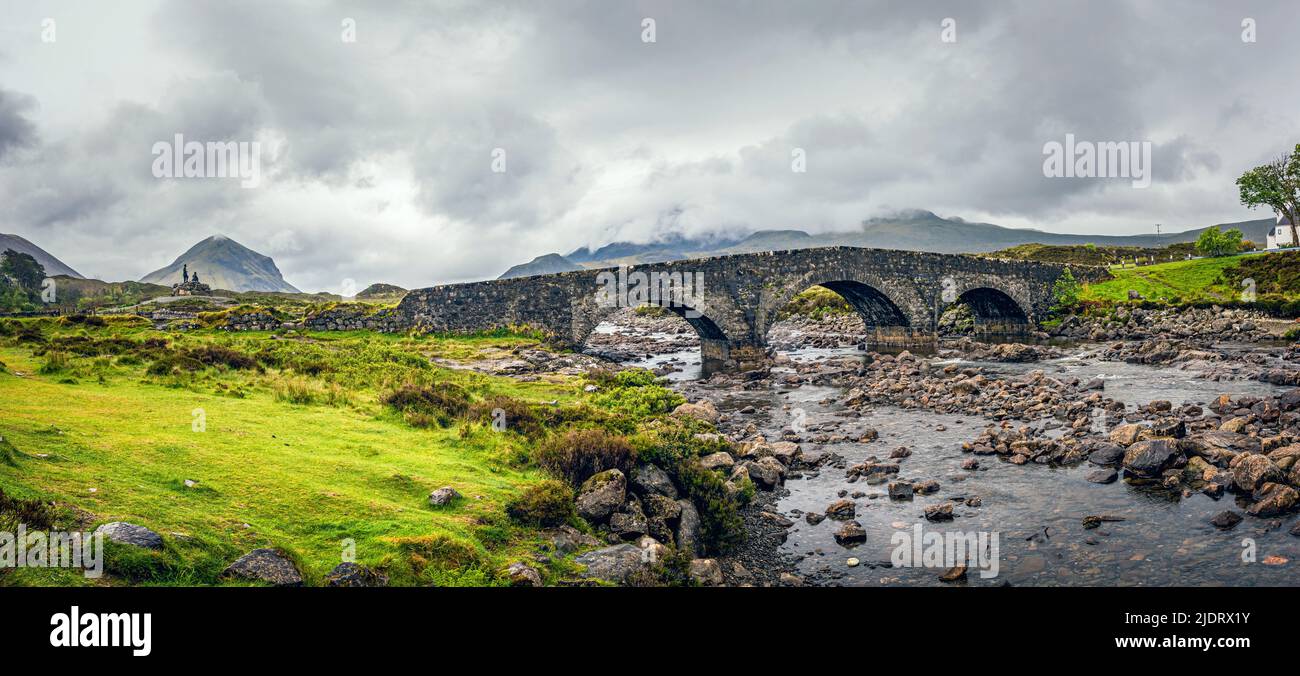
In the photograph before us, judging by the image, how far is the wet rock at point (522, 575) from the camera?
302 inches

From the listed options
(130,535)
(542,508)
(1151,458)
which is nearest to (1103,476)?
(1151,458)

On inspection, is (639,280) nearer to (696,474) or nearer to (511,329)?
(511,329)

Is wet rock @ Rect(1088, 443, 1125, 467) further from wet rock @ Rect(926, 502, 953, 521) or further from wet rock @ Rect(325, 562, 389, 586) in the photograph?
wet rock @ Rect(325, 562, 389, 586)

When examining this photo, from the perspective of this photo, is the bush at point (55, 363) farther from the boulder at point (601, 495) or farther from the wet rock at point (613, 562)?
the wet rock at point (613, 562)

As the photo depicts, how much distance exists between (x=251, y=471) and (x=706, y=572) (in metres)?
6.63

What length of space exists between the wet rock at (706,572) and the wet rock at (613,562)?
83 cm

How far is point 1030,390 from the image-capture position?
2378 cm

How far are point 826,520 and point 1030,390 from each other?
49.8 ft

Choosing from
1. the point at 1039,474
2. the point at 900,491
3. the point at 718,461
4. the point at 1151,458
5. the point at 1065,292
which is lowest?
the point at 900,491

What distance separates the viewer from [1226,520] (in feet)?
35.7

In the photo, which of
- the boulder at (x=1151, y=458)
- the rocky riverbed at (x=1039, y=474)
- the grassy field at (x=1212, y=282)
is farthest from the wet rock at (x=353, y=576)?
the grassy field at (x=1212, y=282)

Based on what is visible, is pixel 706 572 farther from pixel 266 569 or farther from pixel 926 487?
pixel 926 487
